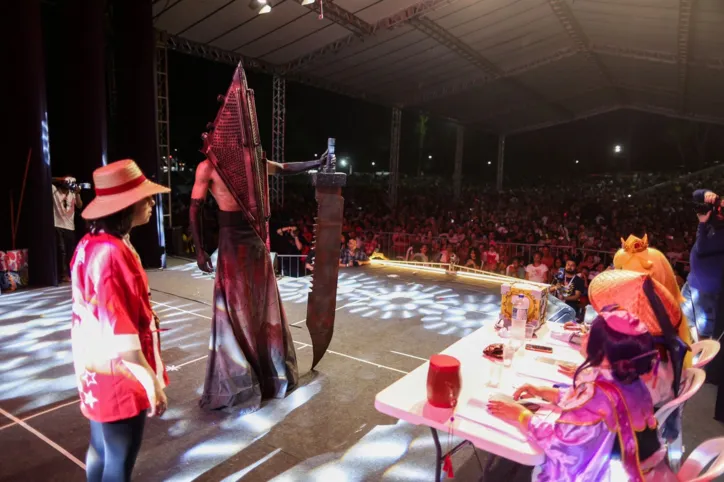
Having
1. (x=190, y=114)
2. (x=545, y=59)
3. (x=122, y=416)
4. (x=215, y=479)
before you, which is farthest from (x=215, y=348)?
(x=190, y=114)

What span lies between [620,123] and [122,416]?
102 feet

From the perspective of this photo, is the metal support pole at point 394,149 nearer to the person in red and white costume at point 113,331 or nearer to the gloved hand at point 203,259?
the gloved hand at point 203,259

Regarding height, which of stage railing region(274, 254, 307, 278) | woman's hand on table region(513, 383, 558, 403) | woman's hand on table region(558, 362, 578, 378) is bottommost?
stage railing region(274, 254, 307, 278)

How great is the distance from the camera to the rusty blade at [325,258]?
3.30 m

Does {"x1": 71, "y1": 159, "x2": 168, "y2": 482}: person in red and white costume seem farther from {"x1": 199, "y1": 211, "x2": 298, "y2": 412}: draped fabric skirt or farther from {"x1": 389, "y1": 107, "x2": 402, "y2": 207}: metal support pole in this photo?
{"x1": 389, "y1": 107, "x2": 402, "y2": 207}: metal support pole

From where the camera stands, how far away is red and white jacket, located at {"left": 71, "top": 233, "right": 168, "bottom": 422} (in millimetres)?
1763

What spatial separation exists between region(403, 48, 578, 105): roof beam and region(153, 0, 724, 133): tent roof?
29mm

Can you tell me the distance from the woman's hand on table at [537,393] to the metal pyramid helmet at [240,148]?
1.98m

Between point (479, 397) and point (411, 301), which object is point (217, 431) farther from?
point (411, 301)

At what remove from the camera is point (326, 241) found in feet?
11.0

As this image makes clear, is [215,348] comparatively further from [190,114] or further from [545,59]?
[190,114]

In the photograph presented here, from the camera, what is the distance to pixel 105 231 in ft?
6.06

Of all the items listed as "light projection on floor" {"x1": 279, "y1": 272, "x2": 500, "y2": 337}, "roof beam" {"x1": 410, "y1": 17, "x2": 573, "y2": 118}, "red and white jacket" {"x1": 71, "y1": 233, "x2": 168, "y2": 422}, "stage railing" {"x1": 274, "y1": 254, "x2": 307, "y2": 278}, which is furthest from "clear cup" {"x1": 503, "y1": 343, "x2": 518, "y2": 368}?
"roof beam" {"x1": 410, "y1": 17, "x2": 573, "y2": 118}

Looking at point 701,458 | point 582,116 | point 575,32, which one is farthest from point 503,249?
point 582,116
